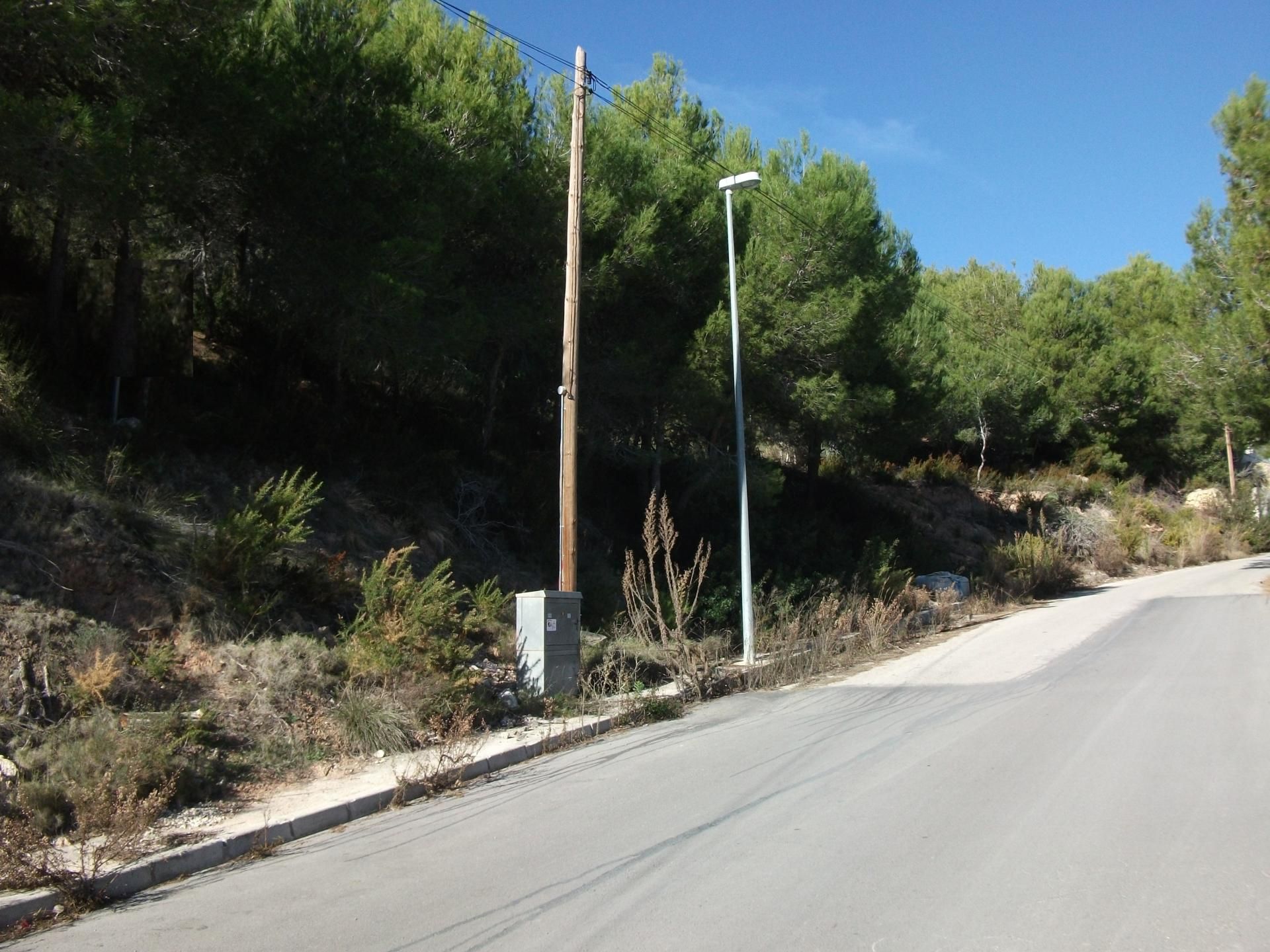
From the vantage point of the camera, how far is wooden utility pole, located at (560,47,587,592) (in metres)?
12.0

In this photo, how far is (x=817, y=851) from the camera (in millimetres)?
5852

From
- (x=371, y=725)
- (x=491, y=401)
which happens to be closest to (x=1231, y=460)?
(x=491, y=401)

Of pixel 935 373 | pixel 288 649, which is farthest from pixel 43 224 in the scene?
pixel 935 373

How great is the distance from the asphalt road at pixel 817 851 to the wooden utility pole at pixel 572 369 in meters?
2.56

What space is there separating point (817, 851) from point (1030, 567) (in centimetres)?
2173

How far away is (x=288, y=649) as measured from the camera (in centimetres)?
974

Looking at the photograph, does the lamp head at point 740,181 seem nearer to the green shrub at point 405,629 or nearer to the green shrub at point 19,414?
the green shrub at point 405,629

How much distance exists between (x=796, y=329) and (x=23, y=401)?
43.2 feet

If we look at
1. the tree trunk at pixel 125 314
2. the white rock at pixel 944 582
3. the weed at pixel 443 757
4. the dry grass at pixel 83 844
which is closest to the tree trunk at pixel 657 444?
the white rock at pixel 944 582

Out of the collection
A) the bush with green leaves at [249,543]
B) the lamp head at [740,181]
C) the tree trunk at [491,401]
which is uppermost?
the lamp head at [740,181]

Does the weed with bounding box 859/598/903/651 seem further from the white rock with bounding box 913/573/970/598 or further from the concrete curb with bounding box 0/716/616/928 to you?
the concrete curb with bounding box 0/716/616/928

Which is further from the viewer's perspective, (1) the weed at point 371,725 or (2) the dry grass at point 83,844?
(1) the weed at point 371,725

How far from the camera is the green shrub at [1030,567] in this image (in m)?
24.7

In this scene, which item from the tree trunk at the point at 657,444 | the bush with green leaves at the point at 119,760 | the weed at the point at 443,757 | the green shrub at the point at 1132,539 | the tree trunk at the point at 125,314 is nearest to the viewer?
the bush with green leaves at the point at 119,760
